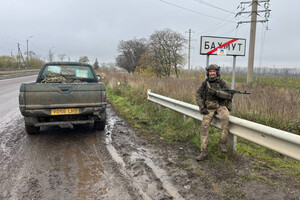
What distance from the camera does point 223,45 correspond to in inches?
194

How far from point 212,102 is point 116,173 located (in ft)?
7.00

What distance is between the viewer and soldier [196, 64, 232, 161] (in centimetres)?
368

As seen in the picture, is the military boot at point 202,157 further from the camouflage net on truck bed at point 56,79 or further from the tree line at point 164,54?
the tree line at point 164,54

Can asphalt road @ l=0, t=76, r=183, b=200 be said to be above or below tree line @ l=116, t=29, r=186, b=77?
below

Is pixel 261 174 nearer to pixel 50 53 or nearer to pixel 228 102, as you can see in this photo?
pixel 228 102

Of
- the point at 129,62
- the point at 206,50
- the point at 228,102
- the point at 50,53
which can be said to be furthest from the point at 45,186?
the point at 50,53

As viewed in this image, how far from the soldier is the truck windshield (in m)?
4.02

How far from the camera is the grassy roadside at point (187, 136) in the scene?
11.0 feet

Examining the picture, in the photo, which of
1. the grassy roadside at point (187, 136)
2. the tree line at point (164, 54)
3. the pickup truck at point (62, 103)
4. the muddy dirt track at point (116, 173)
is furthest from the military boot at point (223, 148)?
the tree line at point (164, 54)

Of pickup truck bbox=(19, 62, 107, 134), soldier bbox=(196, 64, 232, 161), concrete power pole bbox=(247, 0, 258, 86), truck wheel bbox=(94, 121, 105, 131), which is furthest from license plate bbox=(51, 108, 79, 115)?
concrete power pole bbox=(247, 0, 258, 86)

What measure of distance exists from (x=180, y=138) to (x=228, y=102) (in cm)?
141

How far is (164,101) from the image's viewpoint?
265 inches

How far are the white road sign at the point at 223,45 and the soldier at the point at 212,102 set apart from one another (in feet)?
3.78

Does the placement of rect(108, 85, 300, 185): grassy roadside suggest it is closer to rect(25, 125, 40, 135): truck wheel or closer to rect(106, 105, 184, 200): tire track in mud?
rect(106, 105, 184, 200): tire track in mud
